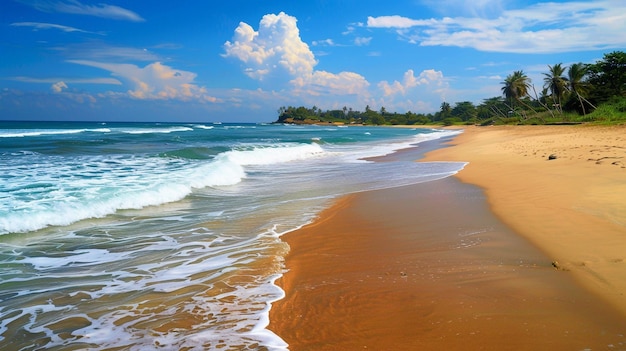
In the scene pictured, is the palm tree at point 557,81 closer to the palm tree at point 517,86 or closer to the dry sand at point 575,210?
the palm tree at point 517,86

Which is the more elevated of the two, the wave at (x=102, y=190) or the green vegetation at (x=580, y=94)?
the green vegetation at (x=580, y=94)

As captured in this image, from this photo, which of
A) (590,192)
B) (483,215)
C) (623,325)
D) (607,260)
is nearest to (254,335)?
(623,325)

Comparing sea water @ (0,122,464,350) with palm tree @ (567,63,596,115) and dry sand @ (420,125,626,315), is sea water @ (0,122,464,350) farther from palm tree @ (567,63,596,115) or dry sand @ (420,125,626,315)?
palm tree @ (567,63,596,115)

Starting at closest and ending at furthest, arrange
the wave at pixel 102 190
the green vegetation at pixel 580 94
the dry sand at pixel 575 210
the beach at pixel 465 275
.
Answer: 1. the beach at pixel 465 275
2. the dry sand at pixel 575 210
3. the wave at pixel 102 190
4. the green vegetation at pixel 580 94

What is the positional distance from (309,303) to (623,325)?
8.37 ft

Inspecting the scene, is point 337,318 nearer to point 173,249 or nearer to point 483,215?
point 173,249

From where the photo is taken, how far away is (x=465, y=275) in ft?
14.0

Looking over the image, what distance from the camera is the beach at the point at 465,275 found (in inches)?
122

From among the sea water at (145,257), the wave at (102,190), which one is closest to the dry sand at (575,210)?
the sea water at (145,257)

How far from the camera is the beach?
3.11m

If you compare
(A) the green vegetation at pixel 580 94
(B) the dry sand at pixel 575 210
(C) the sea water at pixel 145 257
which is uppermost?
(A) the green vegetation at pixel 580 94

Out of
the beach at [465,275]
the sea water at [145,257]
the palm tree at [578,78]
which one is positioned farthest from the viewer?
the palm tree at [578,78]

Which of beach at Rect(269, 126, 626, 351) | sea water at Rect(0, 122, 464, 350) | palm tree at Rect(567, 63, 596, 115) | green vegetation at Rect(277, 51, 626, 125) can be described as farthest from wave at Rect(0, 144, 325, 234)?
palm tree at Rect(567, 63, 596, 115)

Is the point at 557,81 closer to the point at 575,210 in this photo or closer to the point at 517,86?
the point at 517,86
